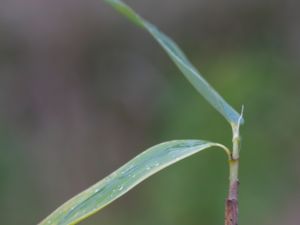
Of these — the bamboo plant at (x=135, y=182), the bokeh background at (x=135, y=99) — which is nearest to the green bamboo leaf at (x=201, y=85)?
the bamboo plant at (x=135, y=182)

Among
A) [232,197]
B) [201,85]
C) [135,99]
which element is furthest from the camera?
[135,99]

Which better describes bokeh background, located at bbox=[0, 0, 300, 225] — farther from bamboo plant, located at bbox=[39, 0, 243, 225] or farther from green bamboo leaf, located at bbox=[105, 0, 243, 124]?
bamboo plant, located at bbox=[39, 0, 243, 225]

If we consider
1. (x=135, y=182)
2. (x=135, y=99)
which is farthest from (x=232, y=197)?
(x=135, y=99)

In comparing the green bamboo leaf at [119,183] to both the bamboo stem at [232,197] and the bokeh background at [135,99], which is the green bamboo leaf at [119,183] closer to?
the bamboo stem at [232,197]

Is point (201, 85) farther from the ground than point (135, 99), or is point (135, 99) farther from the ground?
point (135, 99)

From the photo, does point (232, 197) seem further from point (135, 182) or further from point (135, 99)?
point (135, 99)

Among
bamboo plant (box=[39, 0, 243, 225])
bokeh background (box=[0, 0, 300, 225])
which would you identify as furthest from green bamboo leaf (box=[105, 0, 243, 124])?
bokeh background (box=[0, 0, 300, 225])

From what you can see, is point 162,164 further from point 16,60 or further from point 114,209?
point 16,60
